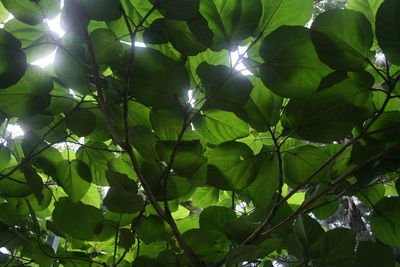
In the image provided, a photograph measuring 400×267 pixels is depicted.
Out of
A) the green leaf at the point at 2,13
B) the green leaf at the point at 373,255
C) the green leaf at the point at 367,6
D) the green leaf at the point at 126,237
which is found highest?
the green leaf at the point at 2,13

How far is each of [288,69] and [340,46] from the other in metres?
0.09

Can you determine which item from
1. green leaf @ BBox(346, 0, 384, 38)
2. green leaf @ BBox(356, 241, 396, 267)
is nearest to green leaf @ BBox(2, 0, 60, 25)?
green leaf @ BBox(346, 0, 384, 38)

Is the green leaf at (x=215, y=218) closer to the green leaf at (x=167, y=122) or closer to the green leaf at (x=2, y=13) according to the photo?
the green leaf at (x=167, y=122)

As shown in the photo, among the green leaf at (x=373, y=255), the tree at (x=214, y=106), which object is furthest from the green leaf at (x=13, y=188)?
the green leaf at (x=373, y=255)

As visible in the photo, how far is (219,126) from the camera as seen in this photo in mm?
710

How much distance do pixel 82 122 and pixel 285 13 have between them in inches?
18.2

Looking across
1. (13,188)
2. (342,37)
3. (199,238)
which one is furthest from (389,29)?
(13,188)

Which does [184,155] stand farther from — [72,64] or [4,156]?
[4,156]

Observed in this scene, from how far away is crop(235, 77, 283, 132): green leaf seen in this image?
0.65 m

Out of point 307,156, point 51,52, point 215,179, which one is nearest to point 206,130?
point 215,179

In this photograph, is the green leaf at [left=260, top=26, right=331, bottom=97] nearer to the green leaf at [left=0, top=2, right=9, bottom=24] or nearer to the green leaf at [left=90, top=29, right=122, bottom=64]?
the green leaf at [left=90, top=29, right=122, bottom=64]

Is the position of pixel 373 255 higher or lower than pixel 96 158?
lower

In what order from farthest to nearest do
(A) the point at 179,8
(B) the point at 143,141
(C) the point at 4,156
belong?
(C) the point at 4,156
(B) the point at 143,141
(A) the point at 179,8

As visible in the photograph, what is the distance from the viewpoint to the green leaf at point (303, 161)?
0.70 m
